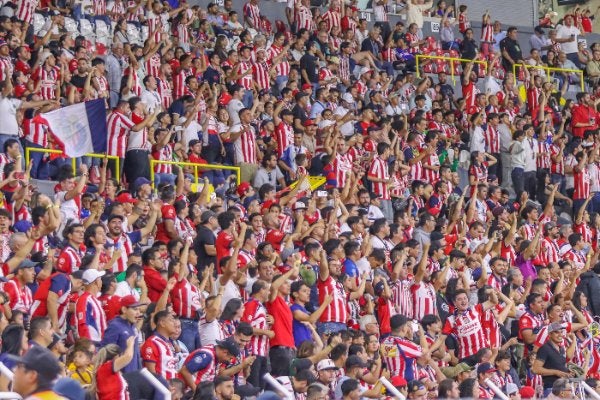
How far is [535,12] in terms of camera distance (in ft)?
103

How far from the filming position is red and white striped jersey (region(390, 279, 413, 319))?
17.2m

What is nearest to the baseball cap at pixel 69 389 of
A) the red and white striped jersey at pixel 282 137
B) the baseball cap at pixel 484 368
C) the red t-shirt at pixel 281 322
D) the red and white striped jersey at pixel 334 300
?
the red t-shirt at pixel 281 322

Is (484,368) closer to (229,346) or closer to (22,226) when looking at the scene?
(229,346)

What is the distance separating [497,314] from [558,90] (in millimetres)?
10227

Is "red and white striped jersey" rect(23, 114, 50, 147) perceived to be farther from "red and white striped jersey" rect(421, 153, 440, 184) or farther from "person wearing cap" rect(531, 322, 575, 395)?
"person wearing cap" rect(531, 322, 575, 395)

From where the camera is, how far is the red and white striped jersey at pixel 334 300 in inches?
630

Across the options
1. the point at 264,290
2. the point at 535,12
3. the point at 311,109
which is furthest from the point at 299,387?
the point at 535,12

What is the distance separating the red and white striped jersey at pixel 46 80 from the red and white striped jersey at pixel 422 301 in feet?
17.5

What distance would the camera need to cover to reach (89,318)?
1319 centimetres

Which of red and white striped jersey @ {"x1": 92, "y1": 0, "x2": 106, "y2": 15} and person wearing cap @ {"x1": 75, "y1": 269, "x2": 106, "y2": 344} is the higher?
red and white striped jersey @ {"x1": 92, "y1": 0, "x2": 106, "y2": 15}

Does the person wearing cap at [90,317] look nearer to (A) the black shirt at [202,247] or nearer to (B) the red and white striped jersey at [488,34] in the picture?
(A) the black shirt at [202,247]

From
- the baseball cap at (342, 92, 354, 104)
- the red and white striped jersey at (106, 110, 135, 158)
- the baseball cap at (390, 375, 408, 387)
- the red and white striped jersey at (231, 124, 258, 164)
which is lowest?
the baseball cap at (390, 375, 408, 387)

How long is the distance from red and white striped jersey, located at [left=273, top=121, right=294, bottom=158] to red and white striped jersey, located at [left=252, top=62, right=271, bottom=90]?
1.83 meters

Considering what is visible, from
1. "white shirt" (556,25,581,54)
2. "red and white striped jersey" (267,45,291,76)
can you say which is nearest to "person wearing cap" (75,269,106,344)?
"red and white striped jersey" (267,45,291,76)
